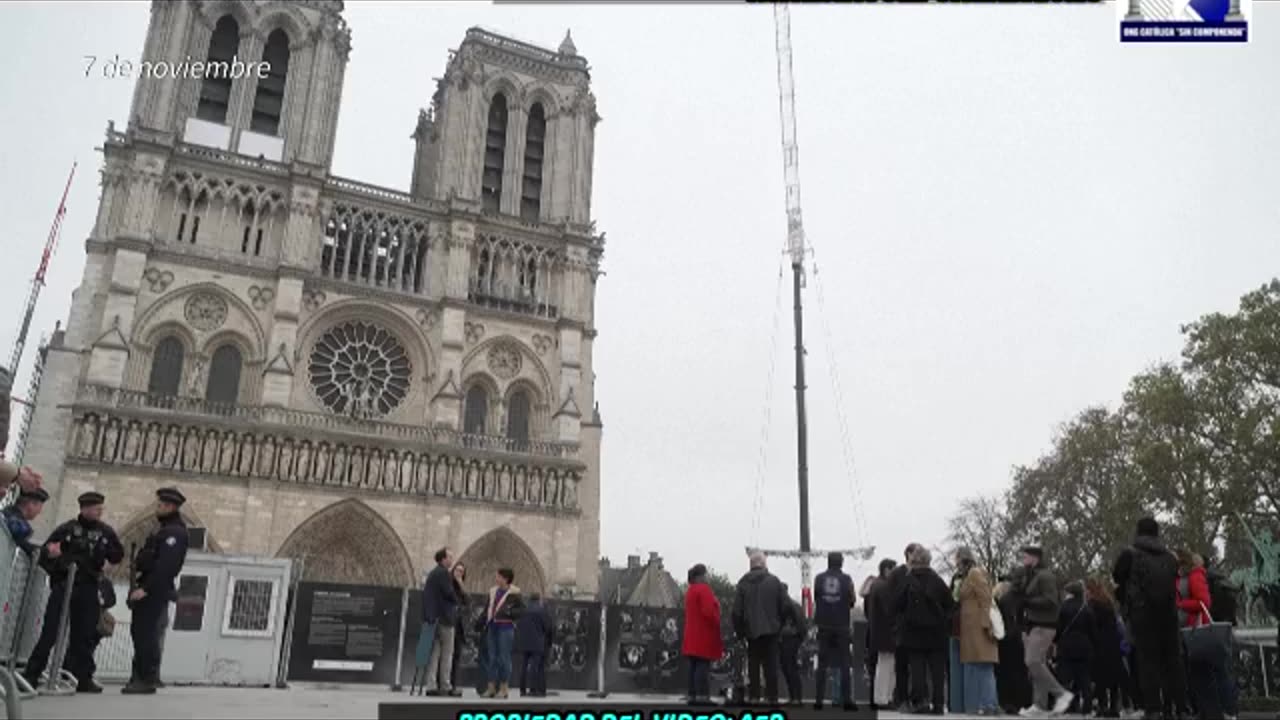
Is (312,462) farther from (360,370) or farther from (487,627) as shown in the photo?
(487,627)

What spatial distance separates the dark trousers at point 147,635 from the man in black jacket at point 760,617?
5.23 meters

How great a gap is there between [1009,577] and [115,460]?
86.3 feet

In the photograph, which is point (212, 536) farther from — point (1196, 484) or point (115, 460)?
point (1196, 484)

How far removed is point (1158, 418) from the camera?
91.4 feet

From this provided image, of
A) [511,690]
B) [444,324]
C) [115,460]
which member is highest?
[444,324]

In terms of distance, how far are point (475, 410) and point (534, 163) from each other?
10662 millimetres

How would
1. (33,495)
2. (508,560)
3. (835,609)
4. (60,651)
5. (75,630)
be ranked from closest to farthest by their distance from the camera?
(60,651) < (33,495) < (75,630) < (835,609) < (508,560)

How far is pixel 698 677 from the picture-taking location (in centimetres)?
1028

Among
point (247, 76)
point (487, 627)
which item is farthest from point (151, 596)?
point (247, 76)

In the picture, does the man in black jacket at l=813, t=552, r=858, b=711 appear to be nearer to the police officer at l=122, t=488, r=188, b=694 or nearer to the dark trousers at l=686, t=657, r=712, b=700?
the dark trousers at l=686, t=657, r=712, b=700

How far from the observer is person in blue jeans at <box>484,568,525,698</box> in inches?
468

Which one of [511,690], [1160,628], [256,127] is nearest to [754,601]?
[1160,628]

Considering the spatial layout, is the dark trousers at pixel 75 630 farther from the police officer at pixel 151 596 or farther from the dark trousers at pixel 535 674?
the dark trousers at pixel 535 674

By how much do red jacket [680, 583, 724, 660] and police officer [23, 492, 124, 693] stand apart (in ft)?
17.3
